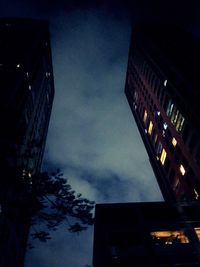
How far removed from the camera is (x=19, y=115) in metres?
17.4

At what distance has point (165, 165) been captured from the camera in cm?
5638

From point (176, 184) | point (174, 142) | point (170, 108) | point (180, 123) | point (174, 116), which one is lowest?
point (176, 184)

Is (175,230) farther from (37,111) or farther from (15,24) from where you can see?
(15,24)

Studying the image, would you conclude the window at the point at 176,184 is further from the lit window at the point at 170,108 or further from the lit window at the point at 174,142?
the lit window at the point at 170,108

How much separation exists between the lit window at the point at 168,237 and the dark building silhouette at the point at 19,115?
10.9 metres

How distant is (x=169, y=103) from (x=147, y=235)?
34295mm

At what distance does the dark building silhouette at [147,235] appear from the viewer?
21891 millimetres

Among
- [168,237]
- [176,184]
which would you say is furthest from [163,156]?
[168,237]

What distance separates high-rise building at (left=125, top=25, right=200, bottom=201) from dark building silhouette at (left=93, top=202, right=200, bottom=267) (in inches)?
475

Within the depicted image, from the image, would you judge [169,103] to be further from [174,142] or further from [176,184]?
[176,184]

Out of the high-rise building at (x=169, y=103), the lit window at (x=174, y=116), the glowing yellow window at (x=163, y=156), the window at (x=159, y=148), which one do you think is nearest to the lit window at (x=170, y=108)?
the high-rise building at (x=169, y=103)

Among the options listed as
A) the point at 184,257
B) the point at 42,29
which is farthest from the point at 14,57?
the point at 184,257

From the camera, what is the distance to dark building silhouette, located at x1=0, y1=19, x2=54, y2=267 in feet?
56.3

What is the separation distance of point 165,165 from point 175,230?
33.1m
